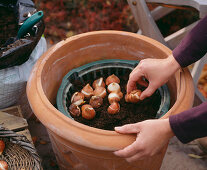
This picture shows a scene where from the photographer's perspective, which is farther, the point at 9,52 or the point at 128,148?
the point at 9,52

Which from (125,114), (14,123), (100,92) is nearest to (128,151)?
(125,114)

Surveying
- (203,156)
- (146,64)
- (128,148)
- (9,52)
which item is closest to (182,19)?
(203,156)

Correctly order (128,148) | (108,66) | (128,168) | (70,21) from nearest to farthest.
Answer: (128,148) < (128,168) < (108,66) < (70,21)

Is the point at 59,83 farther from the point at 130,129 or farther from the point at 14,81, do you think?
the point at 130,129

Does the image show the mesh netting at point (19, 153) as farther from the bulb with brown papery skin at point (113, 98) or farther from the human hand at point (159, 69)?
the human hand at point (159, 69)

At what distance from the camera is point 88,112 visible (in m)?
1.08

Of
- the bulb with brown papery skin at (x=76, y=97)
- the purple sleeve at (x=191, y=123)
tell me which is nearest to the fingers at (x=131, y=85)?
the bulb with brown papery skin at (x=76, y=97)

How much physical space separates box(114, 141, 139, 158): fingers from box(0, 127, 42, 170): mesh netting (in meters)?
0.40

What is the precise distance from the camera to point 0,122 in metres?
1.26

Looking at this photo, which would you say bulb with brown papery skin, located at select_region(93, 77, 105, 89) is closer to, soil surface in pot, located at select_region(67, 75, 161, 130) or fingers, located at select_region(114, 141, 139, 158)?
soil surface in pot, located at select_region(67, 75, 161, 130)

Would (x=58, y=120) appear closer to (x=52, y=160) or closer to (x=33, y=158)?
(x=33, y=158)

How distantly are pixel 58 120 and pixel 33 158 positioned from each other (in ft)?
0.96

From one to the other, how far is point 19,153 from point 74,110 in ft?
1.06

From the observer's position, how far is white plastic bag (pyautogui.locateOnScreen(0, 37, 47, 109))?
129 centimetres
